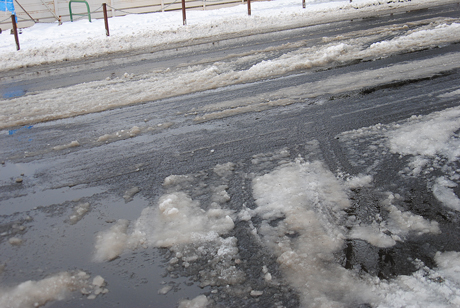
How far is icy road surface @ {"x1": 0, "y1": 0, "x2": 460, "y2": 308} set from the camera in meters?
2.46

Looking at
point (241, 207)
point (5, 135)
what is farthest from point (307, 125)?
point (5, 135)

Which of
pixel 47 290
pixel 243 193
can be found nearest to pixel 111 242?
pixel 47 290

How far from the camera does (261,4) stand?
22797 mm

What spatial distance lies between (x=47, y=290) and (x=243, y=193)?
1725 mm

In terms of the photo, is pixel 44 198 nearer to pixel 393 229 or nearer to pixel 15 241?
pixel 15 241

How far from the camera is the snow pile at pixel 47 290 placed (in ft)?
8.18

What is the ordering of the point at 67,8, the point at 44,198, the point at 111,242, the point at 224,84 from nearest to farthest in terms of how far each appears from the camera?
the point at 111,242, the point at 44,198, the point at 224,84, the point at 67,8

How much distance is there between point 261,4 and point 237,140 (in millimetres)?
20404

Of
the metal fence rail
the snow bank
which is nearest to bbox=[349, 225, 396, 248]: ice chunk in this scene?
the snow bank

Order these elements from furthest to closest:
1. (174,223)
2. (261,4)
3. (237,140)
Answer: (261,4)
(237,140)
(174,223)

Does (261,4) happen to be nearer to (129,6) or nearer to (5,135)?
(129,6)

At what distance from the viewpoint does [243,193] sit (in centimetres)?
344

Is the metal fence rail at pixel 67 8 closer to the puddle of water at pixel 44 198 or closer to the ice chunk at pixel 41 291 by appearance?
the puddle of water at pixel 44 198

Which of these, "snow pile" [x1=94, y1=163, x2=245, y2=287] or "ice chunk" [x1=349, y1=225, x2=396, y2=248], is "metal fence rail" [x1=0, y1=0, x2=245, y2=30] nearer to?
"snow pile" [x1=94, y1=163, x2=245, y2=287]
